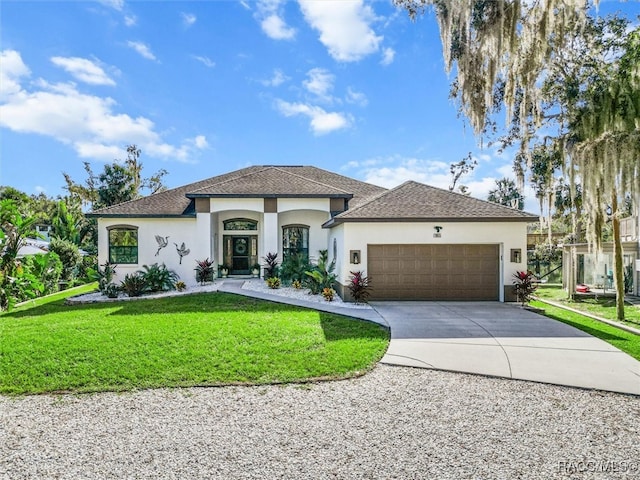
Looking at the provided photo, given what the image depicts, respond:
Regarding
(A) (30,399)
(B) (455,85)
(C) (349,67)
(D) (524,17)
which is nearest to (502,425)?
(A) (30,399)

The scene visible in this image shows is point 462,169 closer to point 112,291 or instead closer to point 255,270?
point 255,270

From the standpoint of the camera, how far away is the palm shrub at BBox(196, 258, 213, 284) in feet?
48.3

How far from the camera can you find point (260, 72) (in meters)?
14.3

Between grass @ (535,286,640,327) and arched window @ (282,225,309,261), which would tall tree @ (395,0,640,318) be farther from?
arched window @ (282,225,309,261)

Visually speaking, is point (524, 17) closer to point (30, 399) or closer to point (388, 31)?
point (388, 31)

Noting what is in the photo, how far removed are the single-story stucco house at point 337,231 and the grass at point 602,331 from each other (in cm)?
179

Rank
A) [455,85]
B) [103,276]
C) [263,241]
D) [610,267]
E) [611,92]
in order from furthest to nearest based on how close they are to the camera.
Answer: [263,241]
[610,267]
[103,276]
[455,85]
[611,92]

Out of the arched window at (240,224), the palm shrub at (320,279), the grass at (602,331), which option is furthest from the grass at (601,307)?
the arched window at (240,224)

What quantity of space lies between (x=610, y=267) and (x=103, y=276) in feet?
70.1

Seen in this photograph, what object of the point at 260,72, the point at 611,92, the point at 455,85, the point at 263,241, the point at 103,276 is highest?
the point at 260,72

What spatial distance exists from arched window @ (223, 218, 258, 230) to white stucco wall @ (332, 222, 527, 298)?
672cm

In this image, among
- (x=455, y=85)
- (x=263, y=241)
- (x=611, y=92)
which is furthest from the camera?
(x=263, y=241)

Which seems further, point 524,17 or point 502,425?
point 524,17

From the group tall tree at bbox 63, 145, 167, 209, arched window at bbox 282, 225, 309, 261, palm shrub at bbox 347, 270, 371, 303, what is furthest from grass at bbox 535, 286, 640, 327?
tall tree at bbox 63, 145, 167, 209
